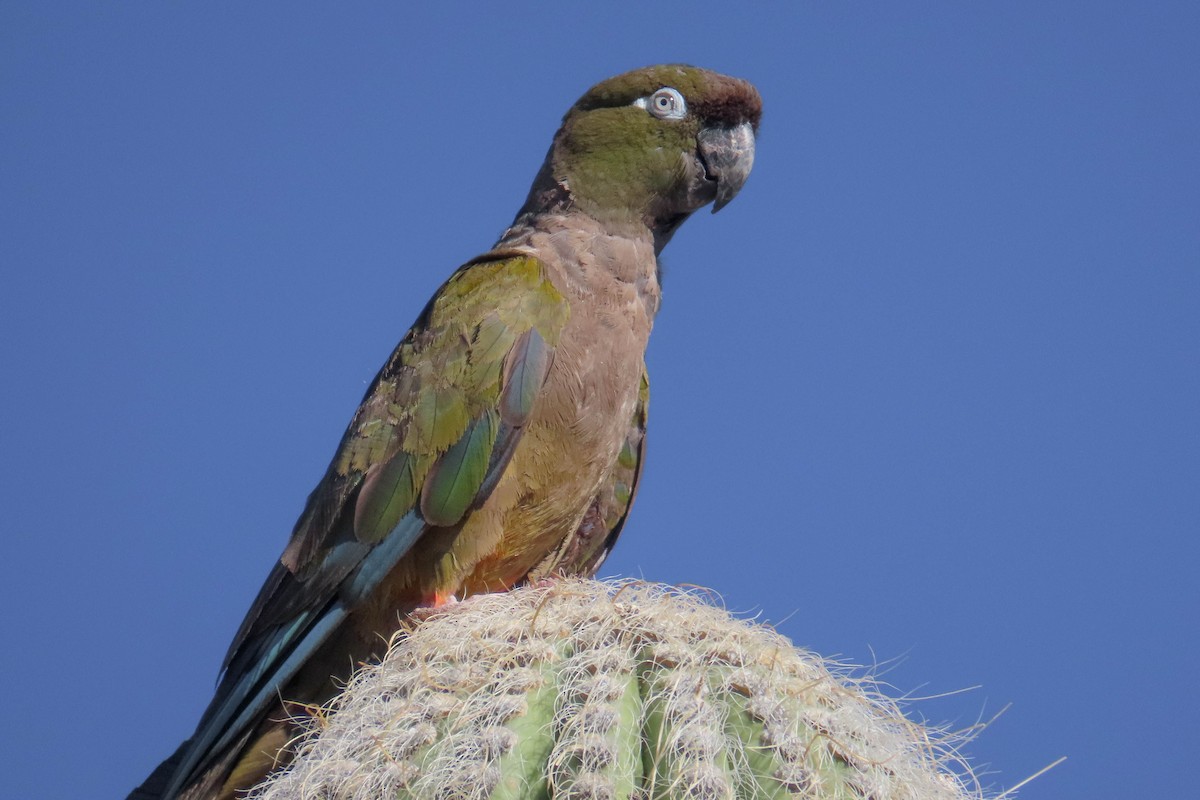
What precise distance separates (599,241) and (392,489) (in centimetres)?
127

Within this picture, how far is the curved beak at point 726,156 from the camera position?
4492 millimetres

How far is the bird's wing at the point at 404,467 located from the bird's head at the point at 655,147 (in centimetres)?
57

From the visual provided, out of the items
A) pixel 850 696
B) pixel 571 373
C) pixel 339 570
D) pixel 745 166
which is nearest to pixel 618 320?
pixel 571 373

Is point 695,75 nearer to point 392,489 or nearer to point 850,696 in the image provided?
point 392,489

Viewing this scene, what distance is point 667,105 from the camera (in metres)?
4.49

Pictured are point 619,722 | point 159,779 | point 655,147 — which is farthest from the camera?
point 655,147

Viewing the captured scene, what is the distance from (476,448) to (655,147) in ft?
4.99

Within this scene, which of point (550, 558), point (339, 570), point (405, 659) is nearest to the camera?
point (405, 659)

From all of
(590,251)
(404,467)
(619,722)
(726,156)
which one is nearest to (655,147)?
(726,156)

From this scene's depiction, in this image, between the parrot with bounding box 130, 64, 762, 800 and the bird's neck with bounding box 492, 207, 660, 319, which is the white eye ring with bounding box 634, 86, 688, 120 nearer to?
the parrot with bounding box 130, 64, 762, 800

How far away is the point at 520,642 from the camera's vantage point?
2.53 m

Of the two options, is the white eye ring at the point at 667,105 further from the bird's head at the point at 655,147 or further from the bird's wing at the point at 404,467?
the bird's wing at the point at 404,467

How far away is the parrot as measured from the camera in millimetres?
3596

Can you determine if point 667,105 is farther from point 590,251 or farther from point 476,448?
point 476,448
